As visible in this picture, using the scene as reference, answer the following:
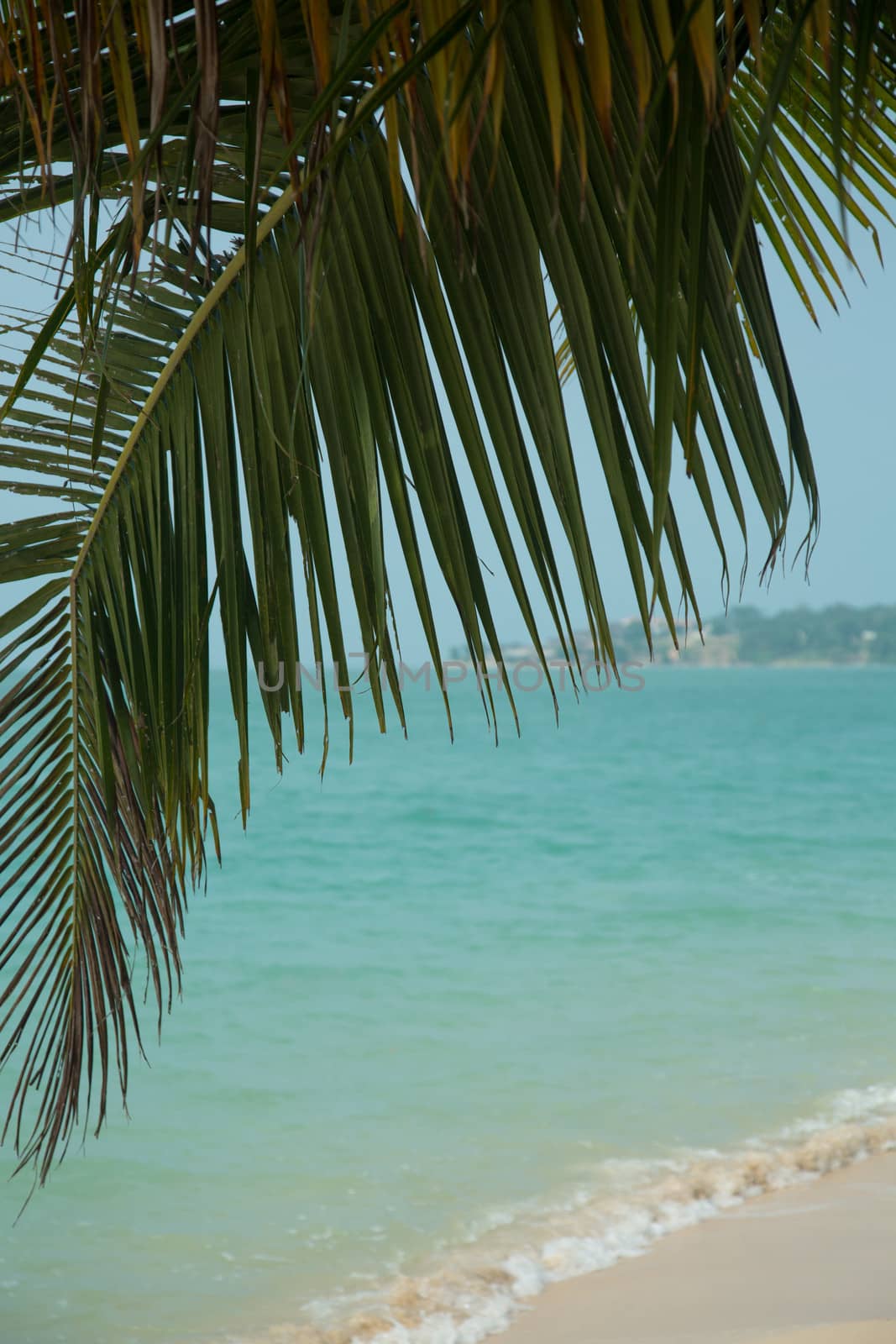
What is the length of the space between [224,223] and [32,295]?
18cm

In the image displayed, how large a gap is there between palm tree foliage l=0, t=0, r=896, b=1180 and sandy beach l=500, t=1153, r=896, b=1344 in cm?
182

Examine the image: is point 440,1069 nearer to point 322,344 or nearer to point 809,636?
point 322,344

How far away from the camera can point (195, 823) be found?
0.93 metres

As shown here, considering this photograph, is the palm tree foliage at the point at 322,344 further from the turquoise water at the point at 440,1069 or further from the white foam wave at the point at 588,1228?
the white foam wave at the point at 588,1228

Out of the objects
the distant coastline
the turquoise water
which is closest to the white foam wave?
the turquoise water

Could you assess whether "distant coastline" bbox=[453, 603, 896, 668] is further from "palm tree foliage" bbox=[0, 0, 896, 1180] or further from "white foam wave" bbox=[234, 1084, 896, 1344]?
"palm tree foliage" bbox=[0, 0, 896, 1180]

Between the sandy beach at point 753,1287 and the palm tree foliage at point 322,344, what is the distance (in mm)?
1817

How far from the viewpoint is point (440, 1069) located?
4598mm

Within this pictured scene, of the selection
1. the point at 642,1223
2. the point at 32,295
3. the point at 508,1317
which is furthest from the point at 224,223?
the point at 642,1223

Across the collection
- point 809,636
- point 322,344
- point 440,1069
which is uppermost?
point 322,344

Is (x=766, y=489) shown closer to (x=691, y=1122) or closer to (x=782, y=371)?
(x=782, y=371)

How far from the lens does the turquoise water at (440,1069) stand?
2867mm

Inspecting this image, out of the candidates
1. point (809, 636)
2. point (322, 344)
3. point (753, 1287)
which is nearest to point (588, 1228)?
point (753, 1287)

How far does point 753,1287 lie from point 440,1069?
7.45ft
